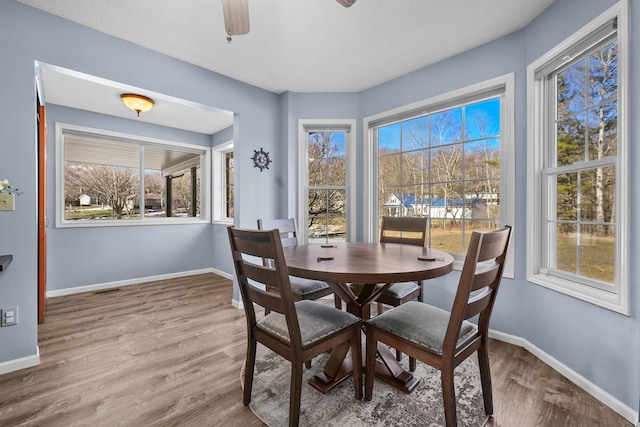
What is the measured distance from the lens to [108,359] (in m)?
2.14

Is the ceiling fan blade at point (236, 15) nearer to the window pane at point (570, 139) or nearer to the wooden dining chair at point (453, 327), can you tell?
the wooden dining chair at point (453, 327)

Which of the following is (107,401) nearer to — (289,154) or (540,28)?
(289,154)

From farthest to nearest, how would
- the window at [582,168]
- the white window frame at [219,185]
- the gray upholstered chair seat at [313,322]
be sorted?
the white window frame at [219,185] < the window at [582,168] < the gray upholstered chair seat at [313,322]

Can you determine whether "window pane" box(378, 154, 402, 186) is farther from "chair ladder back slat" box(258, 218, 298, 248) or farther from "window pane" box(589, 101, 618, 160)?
"window pane" box(589, 101, 618, 160)

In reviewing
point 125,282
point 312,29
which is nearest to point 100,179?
point 125,282

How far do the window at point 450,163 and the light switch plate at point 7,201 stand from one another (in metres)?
3.21

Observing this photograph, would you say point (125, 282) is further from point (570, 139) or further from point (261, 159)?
point (570, 139)

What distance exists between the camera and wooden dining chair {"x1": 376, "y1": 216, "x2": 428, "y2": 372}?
2029mm

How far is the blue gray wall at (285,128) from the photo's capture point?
5.58 ft

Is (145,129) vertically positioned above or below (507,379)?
above

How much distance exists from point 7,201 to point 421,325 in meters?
2.82

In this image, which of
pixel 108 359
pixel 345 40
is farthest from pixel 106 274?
pixel 345 40

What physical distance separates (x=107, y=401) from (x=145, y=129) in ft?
12.7

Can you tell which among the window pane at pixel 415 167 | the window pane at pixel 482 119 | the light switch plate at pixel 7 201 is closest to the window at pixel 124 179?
the light switch plate at pixel 7 201
